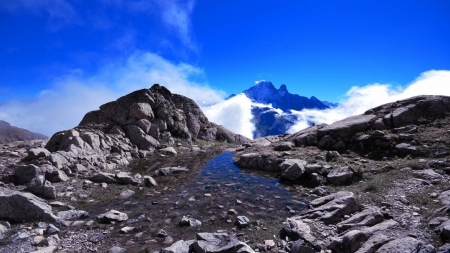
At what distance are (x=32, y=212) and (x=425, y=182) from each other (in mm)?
24632

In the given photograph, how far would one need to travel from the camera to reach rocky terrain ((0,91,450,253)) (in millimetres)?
9359

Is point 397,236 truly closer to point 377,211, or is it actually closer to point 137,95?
point 377,211

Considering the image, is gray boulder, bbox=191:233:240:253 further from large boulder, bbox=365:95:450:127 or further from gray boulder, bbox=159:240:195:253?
large boulder, bbox=365:95:450:127

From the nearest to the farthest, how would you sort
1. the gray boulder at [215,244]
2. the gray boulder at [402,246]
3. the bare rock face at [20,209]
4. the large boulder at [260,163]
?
the gray boulder at [402,246], the gray boulder at [215,244], the bare rock face at [20,209], the large boulder at [260,163]

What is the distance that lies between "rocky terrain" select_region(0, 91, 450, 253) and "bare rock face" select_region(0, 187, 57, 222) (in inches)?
2.0

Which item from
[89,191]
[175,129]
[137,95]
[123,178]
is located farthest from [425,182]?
[137,95]

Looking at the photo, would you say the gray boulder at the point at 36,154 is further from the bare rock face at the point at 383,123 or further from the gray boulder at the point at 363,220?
the bare rock face at the point at 383,123

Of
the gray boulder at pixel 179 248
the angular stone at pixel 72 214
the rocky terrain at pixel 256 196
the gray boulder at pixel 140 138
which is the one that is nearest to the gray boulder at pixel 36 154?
the rocky terrain at pixel 256 196

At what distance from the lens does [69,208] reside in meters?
13.5

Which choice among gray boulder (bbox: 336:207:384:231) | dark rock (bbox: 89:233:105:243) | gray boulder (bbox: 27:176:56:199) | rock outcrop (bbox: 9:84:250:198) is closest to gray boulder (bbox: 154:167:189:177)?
rock outcrop (bbox: 9:84:250:198)

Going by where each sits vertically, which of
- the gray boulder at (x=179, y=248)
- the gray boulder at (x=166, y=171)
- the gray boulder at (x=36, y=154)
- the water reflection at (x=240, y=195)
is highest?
the gray boulder at (x=36, y=154)

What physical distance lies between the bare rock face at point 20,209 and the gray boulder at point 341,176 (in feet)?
63.9

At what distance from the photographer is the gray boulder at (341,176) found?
1753 cm

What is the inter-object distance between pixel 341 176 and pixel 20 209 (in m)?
21.6
